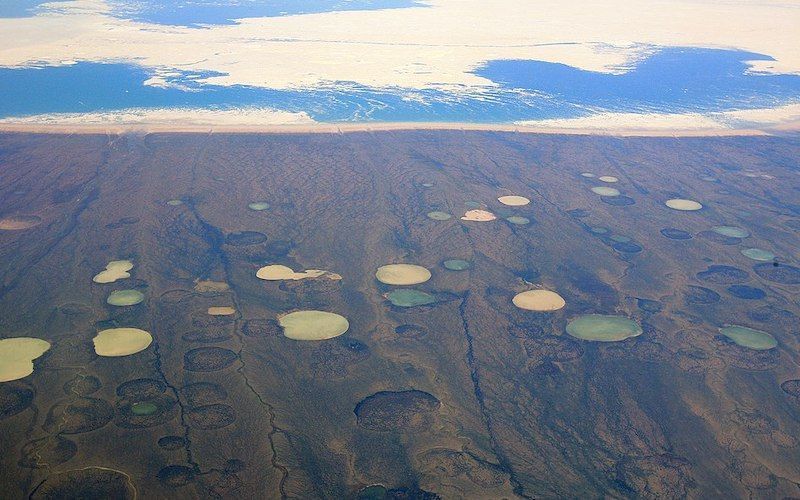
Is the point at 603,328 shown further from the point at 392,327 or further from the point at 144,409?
the point at 144,409

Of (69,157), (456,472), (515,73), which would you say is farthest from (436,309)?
Result: (515,73)

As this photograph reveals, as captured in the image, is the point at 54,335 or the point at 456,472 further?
the point at 54,335

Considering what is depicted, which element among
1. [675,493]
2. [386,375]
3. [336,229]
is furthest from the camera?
[336,229]

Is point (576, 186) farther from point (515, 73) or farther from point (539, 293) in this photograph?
point (515, 73)

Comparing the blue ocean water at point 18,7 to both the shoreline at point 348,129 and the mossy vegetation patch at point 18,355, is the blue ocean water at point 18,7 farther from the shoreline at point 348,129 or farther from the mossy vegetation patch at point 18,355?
the mossy vegetation patch at point 18,355

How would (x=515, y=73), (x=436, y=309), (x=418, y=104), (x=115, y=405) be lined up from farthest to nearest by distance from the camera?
1. (x=515, y=73)
2. (x=418, y=104)
3. (x=436, y=309)
4. (x=115, y=405)

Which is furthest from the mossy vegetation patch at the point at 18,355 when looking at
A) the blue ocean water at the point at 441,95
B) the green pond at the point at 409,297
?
the blue ocean water at the point at 441,95

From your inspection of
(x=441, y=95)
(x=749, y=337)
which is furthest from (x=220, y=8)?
(x=749, y=337)
